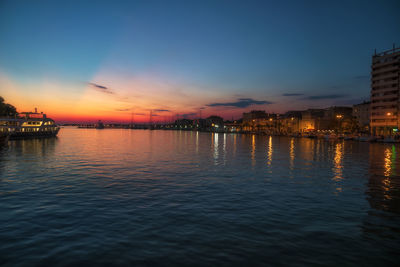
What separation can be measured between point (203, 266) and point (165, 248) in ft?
5.72

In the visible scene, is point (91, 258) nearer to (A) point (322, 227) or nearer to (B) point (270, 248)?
(B) point (270, 248)

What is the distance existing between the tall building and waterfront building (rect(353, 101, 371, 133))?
16545 millimetres

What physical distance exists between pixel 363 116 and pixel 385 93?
29536 mm

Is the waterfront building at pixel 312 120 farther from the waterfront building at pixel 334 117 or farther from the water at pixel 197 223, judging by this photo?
the water at pixel 197 223

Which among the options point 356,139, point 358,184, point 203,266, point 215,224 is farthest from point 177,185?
point 356,139

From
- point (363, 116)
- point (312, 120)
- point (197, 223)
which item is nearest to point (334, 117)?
point (312, 120)

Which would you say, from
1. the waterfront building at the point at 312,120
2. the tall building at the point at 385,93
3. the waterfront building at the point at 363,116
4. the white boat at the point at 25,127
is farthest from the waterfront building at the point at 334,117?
the white boat at the point at 25,127

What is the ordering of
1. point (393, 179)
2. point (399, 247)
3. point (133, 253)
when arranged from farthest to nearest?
point (393, 179) < point (399, 247) < point (133, 253)

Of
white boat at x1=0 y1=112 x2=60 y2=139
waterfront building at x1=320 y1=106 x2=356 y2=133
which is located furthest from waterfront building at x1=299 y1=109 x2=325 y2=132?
white boat at x1=0 y1=112 x2=60 y2=139

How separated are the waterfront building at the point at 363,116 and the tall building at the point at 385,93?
54.3ft

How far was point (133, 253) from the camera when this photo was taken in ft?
27.4

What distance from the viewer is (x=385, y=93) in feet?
369

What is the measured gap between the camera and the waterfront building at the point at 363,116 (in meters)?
134

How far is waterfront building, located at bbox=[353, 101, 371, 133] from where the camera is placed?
13438 centimetres
